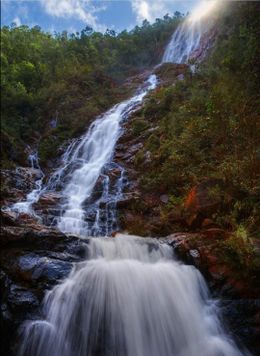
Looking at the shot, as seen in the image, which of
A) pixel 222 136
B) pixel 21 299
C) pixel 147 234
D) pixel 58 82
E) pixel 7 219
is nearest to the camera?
pixel 21 299

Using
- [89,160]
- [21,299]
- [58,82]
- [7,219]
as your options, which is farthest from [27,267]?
[58,82]

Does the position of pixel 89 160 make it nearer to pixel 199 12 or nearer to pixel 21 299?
pixel 21 299

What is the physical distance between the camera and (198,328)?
7188mm

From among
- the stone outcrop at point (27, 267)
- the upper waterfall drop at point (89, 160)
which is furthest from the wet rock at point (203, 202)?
the upper waterfall drop at point (89, 160)

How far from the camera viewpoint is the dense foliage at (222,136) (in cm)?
980

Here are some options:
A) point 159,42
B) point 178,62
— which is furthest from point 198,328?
point 159,42

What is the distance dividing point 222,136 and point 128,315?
25.4ft

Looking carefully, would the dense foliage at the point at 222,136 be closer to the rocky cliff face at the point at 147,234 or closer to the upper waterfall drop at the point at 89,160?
the rocky cliff face at the point at 147,234

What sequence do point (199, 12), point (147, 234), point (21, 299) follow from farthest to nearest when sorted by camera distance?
point (199, 12) < point (147, 234) < point (21, 299)

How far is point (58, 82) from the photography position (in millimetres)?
25156

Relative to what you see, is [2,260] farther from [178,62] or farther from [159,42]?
[159,42]

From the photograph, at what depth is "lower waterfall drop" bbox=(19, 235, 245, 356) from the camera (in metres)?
6.69

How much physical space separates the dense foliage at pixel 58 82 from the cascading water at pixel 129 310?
31.5 ft

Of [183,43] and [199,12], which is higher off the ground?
[199,12]
